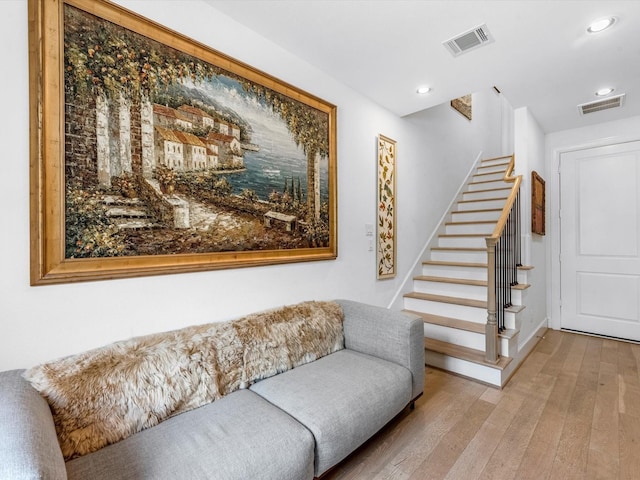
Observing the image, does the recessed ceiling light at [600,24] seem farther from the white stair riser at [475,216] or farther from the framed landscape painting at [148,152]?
the white stair riser at [475,216]

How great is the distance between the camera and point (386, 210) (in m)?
3.08

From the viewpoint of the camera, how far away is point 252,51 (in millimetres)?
1971

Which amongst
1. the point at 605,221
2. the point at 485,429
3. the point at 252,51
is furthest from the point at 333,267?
the point at 605,221

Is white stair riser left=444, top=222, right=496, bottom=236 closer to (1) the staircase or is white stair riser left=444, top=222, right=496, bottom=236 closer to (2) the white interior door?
(1) the staircase

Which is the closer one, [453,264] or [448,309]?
[448,309]

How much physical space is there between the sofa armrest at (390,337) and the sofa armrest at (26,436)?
1630 mm

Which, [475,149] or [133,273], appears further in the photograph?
[475,149]

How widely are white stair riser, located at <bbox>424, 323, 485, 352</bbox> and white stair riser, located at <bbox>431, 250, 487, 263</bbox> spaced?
3.54 feet

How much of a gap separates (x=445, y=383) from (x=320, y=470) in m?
1.52

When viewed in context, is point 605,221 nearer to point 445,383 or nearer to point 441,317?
point 441,317

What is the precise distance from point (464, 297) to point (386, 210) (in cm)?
123

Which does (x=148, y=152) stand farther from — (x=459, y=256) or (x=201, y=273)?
(x=459, y=256)

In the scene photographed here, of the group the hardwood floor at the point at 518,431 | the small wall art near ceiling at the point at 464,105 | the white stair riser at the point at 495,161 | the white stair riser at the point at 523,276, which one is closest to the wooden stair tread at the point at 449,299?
the white stair riser at the point at 523,276

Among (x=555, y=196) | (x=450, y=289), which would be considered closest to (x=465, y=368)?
(x=450, y=289)
